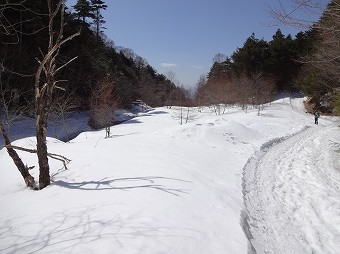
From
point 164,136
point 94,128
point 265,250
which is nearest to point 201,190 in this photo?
point 265,250

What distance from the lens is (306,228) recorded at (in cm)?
636

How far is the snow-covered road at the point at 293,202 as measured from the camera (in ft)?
18.9

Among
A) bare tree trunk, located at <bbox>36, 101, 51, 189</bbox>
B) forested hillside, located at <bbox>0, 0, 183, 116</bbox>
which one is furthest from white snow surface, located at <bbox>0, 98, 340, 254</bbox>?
forested hillside, located at <bbox>0, 0, 183, 116</bbox>

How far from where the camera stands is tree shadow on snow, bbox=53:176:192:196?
7.10m

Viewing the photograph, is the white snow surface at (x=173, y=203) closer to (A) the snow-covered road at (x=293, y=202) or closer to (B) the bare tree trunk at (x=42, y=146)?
(A) the snow-covered road at (x=293, y=202)

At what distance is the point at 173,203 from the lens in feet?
20.6

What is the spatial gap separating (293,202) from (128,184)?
4232 mm

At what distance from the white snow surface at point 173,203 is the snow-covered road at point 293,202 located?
0.02 m

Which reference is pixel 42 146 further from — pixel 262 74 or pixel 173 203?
pixel 262 74

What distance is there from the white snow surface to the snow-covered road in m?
0.02

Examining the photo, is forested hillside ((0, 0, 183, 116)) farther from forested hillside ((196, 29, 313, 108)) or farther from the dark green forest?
forested hillside ((196, 29, 313, 108))

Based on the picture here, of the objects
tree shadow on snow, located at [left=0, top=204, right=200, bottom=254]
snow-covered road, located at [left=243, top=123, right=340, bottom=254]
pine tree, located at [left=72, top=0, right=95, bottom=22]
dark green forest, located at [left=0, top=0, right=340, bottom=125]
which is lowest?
snow-covered road, located at [left=243, top=123, right=340, bottom=254]

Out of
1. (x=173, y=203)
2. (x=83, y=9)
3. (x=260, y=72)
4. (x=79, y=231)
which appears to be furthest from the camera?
(x=260, y=72)

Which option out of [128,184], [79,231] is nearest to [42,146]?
[128,184]
